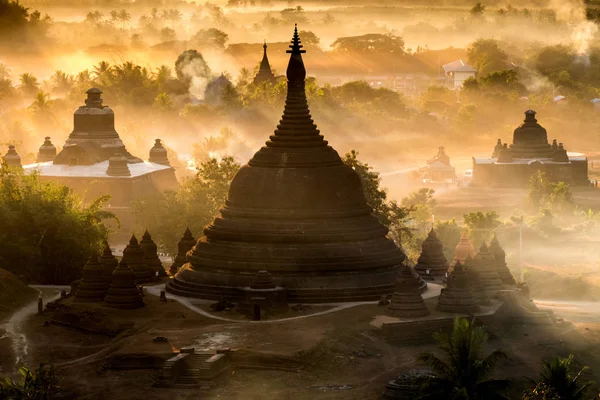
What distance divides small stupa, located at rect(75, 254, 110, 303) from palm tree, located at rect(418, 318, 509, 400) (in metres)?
18.9

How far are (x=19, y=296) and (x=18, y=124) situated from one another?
108 metres

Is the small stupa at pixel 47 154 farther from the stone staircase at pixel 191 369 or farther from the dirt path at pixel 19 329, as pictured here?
the stone staircase at pixel 191 369

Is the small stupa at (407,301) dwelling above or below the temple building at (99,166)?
below

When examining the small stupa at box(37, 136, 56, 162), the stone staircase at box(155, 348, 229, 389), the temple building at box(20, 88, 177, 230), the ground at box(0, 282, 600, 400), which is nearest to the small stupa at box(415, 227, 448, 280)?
the ground at box(0, 282, 600, 400)

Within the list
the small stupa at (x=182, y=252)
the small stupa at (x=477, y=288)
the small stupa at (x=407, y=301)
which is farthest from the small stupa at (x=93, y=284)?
the small stupa at (x=477, y=288)

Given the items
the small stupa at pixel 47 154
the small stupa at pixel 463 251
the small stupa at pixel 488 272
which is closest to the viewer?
the small stupa at pixel 488 272

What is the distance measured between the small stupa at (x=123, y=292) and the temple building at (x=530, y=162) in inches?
3153

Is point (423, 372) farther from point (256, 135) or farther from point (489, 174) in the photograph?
point (256, 135)

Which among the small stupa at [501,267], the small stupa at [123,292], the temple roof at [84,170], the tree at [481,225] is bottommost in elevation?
the small stupa at [123,292]

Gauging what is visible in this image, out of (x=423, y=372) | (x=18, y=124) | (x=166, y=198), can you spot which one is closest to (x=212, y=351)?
(x=423, y=372)

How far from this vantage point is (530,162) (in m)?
160

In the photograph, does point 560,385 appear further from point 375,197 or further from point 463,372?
point 375,197

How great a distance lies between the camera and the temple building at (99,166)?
134 m

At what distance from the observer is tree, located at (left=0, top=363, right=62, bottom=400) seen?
65.3m
